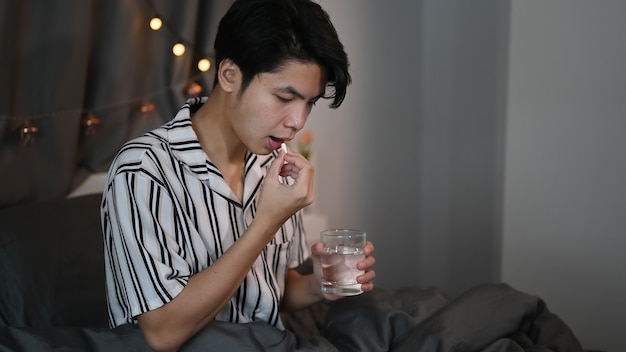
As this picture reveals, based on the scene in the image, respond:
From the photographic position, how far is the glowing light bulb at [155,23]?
2211mm

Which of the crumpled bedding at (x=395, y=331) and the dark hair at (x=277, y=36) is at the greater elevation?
the dark hair at (x=277, y=36)

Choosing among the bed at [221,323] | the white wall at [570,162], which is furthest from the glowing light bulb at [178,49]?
the white wall at [570,162]

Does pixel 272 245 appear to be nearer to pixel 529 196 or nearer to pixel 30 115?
pixel 30 115

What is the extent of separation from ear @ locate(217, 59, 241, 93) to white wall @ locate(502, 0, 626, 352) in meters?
1.43

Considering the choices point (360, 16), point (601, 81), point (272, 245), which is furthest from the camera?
point (360, 16)

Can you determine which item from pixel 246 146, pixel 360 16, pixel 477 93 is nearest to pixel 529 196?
pixel 477 93

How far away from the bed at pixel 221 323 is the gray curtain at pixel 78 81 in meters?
0.15

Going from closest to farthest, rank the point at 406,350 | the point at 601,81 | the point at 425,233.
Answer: the point at 406,350 < the point at 601,81 < the point at 425,233

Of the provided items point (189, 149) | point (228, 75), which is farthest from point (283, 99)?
point (189, 149)

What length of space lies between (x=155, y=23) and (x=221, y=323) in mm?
1057

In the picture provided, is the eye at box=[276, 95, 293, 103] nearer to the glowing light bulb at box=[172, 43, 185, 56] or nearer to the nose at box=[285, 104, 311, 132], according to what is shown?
the nose at box=[285, 104, 311, 132]

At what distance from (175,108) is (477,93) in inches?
44.5

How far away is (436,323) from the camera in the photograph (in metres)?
1.54

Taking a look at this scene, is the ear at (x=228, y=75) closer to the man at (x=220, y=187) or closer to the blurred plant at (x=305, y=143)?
the man at (x=220, y=187)
